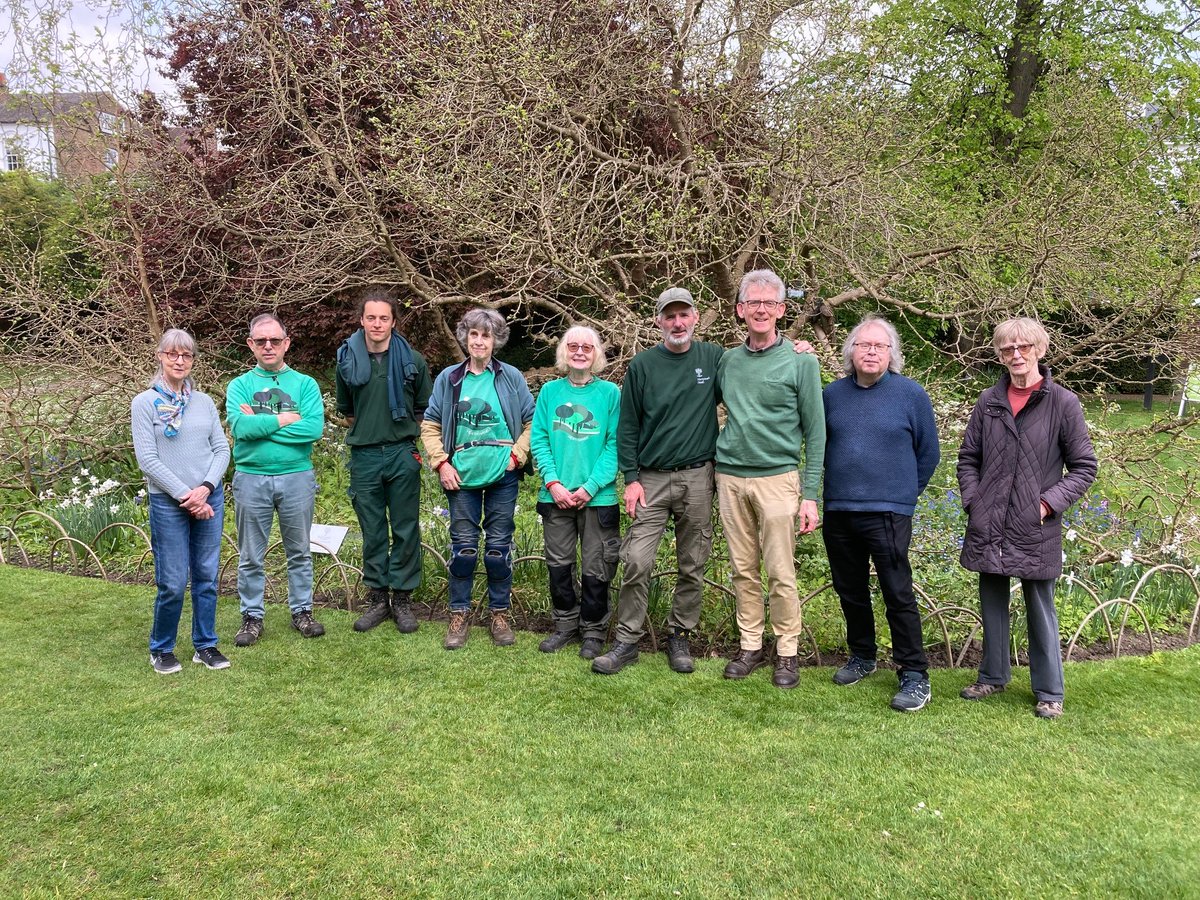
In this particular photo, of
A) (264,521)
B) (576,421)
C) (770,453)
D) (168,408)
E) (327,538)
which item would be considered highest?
(168,408)

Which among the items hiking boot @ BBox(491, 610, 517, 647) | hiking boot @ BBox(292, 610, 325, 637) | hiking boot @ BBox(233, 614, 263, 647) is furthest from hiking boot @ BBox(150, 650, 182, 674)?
hiking boot @ BBox(491, 610, 517, 647)

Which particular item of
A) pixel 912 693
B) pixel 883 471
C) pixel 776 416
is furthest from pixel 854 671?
pixel 776 416

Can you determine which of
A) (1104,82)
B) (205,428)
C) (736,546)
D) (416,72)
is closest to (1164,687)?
(736,546)

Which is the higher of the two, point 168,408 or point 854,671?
point 168,408

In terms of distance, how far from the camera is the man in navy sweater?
337 centimetres

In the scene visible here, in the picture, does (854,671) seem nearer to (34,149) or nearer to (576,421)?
(576,421)

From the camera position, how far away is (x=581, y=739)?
3.18m

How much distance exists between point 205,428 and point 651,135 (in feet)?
18.0

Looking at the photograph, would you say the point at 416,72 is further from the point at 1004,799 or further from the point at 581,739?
the point at 1004,799

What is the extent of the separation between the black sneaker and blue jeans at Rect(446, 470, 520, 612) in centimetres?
112

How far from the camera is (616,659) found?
381 centimetres

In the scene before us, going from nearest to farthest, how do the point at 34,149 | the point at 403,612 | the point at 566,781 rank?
the point at 566,781
the point at 403,612
the point at 34,149

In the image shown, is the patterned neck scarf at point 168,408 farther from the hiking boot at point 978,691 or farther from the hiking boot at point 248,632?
the hiking boot at point 978,691

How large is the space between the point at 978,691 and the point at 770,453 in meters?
1.39
